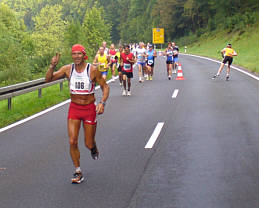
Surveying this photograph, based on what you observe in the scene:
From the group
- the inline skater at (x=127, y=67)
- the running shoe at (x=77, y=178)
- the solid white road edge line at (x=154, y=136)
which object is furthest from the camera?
the inline skater at (x=127, y=67)

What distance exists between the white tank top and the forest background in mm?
31011

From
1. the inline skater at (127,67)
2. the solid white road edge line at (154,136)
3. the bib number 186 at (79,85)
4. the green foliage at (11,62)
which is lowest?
the green foliage at (11,62)

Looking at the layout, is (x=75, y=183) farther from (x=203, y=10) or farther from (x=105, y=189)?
(x=203, y=10)

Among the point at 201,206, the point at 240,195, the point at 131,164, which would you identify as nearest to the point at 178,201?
the point at 201,206

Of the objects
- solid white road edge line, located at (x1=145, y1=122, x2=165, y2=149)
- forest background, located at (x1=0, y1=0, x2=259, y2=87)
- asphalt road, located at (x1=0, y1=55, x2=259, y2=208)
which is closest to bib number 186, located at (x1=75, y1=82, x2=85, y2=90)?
asphalt road, located at (x1=0, y1=55, x2=259, y2=208)

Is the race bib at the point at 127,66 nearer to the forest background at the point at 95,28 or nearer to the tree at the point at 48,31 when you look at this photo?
the forest background at the point at 95,28

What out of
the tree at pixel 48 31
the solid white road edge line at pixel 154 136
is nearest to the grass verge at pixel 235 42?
the solid white road edge line at pixel 154 136

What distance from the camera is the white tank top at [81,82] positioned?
245 inches

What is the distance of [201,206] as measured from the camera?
511 centimetres

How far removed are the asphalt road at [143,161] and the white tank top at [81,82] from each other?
48.1 inches

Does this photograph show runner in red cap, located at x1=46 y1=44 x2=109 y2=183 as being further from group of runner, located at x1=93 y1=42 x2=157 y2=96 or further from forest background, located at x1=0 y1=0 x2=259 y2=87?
forest background, located at x1=0 y1=0 x2=259 y2=87

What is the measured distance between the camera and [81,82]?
624cm

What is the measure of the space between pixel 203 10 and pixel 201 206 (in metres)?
86.4

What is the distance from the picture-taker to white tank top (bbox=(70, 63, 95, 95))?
245 inches
